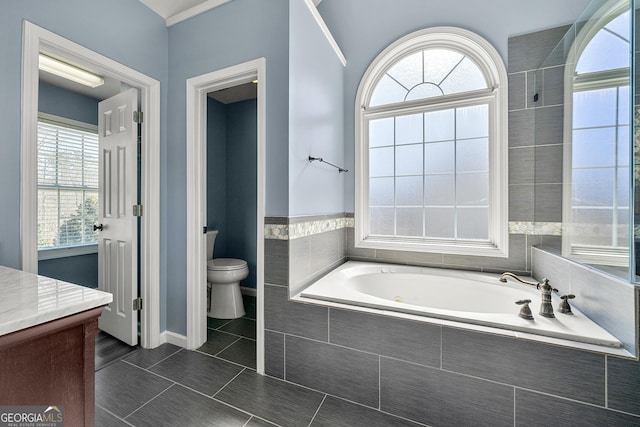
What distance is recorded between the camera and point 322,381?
5.11 ft

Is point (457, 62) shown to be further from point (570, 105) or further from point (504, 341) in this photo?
point (504, 341)

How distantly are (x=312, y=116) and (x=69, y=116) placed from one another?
300 cm

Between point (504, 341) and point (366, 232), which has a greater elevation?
point (366, 232)

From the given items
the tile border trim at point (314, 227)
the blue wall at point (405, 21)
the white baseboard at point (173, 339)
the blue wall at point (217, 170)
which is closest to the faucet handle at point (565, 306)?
the tile border trim at point (314, 227)

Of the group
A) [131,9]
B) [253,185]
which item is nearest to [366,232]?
[253,185]

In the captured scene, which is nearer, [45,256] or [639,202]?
[639,202]

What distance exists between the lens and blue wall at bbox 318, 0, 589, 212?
1.96m

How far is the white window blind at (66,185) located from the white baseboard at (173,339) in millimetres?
1907

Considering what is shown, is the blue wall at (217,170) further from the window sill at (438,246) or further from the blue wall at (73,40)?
the window sill at (438,246)

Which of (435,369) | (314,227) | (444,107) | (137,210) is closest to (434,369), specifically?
(435,369)

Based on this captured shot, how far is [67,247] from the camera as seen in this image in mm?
2996

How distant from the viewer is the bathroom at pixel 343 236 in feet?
3.83

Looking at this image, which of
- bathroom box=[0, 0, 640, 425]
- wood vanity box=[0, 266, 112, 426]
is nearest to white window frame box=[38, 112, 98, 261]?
bathroom box=[0, 0, 640, 425]

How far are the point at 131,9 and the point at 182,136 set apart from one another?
906mm
